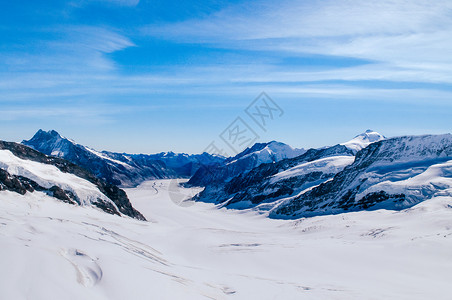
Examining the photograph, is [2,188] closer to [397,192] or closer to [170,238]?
[170,238]

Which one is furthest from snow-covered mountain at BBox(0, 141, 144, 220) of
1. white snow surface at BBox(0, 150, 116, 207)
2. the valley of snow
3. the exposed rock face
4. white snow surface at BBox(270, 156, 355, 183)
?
white snow surface at BBox(270, 156, 355, 183)

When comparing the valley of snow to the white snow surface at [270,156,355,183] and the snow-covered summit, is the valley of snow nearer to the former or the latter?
the white snow surface at [270,156,355,183]

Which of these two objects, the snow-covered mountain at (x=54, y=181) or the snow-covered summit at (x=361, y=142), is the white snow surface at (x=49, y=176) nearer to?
the snow-covered mountain at (x=54, y=181)

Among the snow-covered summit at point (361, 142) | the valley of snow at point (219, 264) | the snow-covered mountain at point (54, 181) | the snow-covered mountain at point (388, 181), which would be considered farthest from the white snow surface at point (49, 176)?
the snow-covered summit at point (361, 142)

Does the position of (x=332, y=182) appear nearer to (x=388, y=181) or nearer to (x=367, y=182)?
(x=367, y=182)

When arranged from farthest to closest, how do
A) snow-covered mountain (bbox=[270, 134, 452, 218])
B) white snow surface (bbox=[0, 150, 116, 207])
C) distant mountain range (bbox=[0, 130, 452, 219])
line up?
snow-covered mountain (bbox=[270, 134, 452, 218]) < distant mountain range (bbox=[0, 130, 452, 219]) < white snow surface (bbox=[0, 150, 116, 207])

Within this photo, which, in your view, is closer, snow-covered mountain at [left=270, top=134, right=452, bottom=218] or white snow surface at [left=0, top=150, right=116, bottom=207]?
white snow surface at [left=0, top=150, right=116, bottom=207]
